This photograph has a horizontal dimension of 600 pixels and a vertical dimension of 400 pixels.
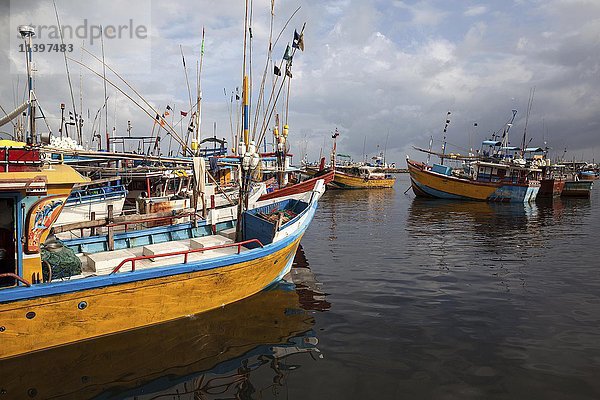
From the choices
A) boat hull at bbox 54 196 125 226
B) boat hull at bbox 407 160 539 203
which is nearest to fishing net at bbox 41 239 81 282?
boat hull at bbox 54 196 125 226

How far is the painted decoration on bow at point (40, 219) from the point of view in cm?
686

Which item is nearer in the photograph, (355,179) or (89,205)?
(89,205)

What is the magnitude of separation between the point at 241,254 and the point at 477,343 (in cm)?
514

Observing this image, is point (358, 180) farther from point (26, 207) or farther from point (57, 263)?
point (26, 207)

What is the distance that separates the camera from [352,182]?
187 ft

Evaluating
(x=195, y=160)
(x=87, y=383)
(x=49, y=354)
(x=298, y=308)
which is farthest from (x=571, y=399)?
(x=195, y=160)

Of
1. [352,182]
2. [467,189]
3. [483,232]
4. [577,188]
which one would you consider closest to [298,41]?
[483,232]

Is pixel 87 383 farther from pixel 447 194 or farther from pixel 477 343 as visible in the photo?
pixel 447 194

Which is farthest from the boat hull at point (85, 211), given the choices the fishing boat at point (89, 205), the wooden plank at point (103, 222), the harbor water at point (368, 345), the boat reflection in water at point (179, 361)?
the boat reflection in water at point (179, 361)

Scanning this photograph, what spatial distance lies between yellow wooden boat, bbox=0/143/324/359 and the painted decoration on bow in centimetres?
1

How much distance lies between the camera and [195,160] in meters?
10.6

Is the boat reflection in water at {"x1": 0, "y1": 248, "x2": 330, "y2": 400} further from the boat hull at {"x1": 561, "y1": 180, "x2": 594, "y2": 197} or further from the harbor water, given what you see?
the boat hull at {"x1": 561, "y1": 180, "x2": 594, "y2": 197}

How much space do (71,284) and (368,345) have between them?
550 cm

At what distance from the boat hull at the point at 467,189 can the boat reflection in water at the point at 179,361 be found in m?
34.2
